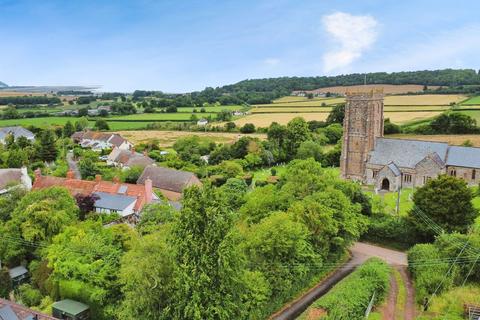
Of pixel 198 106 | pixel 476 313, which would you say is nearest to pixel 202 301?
pixel 476 313

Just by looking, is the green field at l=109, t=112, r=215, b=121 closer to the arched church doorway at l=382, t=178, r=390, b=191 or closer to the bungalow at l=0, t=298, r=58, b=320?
the arched church doorway at l=382, t=178, r=390, b=191

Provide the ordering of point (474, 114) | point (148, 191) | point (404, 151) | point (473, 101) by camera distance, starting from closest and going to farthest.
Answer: point (148, 191) < point (404, 151) < point (474, 114) < point (473, 101)

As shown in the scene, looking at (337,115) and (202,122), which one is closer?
(337,115)

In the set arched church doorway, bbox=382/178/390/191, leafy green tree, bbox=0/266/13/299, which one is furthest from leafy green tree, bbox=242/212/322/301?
arched church doorway, bbox=382/178/390/191

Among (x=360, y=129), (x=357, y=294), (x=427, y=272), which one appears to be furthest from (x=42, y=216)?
(x=360, y=129)

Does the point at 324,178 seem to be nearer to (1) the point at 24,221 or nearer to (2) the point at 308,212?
(2) the point at 308,212

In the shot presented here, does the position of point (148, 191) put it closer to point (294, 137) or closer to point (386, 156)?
point (386, 156)
